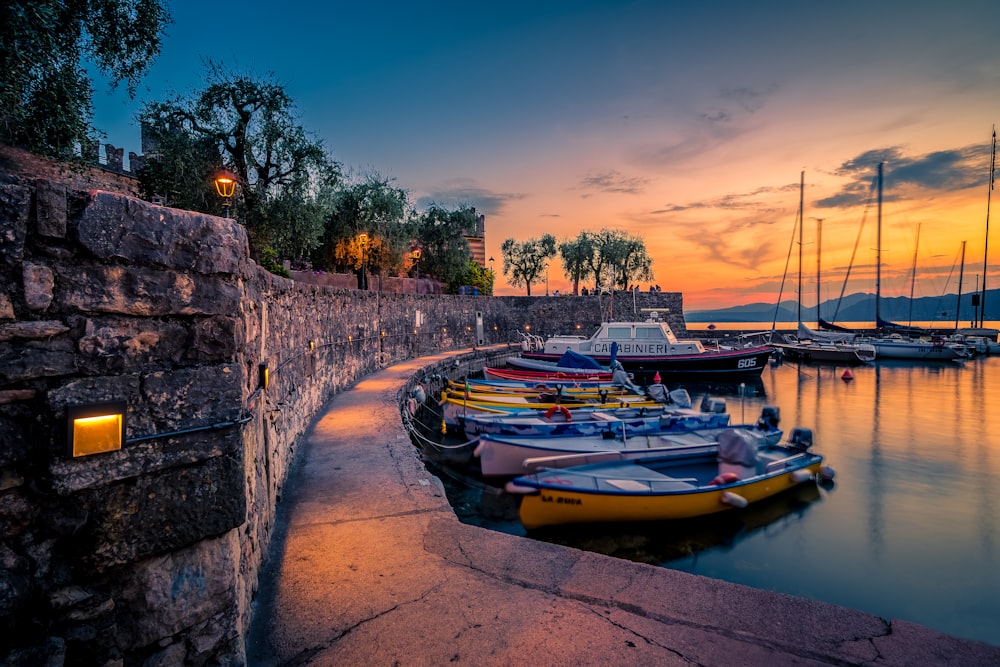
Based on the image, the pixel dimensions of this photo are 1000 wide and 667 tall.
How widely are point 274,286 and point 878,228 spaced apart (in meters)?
47.6

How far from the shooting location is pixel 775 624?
2.92m

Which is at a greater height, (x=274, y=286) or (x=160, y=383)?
(x=274, y=286)

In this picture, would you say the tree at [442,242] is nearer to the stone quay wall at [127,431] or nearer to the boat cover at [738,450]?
the boat cover at [738,450]

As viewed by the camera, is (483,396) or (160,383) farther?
(483,396)

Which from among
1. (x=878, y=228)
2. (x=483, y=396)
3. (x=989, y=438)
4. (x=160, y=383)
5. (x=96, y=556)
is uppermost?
(x=878, y=228)

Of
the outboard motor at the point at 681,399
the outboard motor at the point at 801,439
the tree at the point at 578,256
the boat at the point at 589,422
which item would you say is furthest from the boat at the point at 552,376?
the tree at the point at 578,256

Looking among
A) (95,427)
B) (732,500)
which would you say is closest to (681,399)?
(732,500)

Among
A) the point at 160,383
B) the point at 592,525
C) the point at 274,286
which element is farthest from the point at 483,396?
the point at 160,383

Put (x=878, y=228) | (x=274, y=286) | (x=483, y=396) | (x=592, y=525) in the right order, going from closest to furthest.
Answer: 1. (x=274, y=286)
2. (x=592, y=525)
3. (x=483, y=396)
4. (x=878, y=228)

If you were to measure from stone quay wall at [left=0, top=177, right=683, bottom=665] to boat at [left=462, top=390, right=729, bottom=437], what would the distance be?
23.3 feet

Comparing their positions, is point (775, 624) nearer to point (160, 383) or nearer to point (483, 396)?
point (160, 383)

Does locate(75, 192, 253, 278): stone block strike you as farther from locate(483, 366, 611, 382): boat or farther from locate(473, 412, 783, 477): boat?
A: locate(483, 366, 611, 382): boat

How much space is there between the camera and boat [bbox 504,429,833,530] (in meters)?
6.77

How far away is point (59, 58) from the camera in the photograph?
8719 mm
